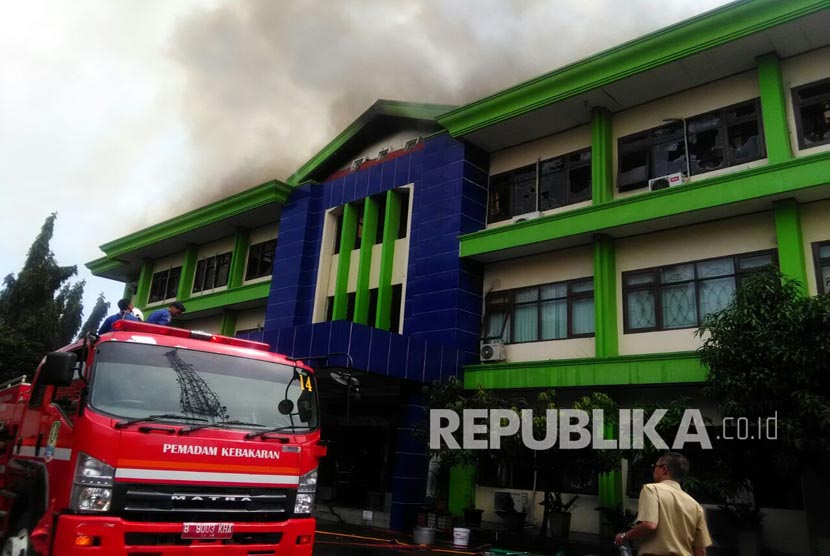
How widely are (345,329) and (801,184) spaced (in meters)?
8.97

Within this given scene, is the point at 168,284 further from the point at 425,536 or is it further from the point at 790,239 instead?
the point at 790,239

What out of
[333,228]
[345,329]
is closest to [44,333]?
[333,228]

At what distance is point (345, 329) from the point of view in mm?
13164

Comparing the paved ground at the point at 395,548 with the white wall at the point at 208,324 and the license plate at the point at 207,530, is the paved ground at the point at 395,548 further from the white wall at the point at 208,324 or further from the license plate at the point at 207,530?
the white wall at the point at 208,324

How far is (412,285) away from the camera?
664 inches

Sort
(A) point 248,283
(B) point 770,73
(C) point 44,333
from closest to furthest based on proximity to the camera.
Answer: (B) point 770,73, (A) point 248,283, (C) point 44,333

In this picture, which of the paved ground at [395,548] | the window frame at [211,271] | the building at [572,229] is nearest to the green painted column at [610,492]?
the building at [572,229]

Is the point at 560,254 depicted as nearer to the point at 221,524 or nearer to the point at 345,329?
the point at 345,329

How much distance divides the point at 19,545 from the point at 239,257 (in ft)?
60.8

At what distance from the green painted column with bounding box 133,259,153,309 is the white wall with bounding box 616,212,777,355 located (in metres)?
22.0

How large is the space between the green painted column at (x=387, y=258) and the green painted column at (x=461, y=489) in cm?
461

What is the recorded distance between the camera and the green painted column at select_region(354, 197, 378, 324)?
1828cm

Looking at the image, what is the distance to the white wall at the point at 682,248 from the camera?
12312 mm

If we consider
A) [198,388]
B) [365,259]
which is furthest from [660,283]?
[198,388]
